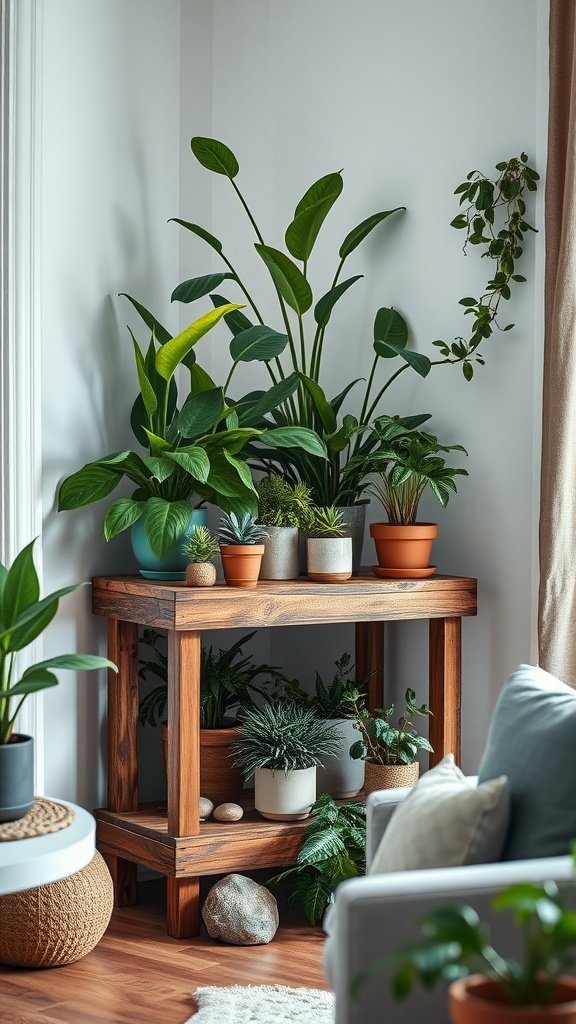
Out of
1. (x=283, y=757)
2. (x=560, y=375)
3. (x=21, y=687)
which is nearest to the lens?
(x=21, y=687)

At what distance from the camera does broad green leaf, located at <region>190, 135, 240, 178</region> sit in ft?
11.5

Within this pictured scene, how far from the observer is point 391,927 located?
161 centimetres

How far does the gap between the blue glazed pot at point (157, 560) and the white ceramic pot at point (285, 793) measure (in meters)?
0.56

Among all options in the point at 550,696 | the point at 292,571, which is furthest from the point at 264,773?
the point at 550,696

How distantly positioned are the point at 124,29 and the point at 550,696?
251 cm

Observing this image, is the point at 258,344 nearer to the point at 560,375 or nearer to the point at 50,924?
the point at 560,375

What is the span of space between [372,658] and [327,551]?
543 millimetres

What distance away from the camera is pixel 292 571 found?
10.9 feet

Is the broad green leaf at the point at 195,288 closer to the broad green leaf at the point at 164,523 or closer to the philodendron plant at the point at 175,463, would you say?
the philodendron plant at the point at 175,463

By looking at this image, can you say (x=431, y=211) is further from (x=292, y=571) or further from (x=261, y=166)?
(x=292, y=571)

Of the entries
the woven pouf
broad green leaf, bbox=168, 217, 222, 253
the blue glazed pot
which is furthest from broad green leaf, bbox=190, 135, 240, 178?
the woven pouf

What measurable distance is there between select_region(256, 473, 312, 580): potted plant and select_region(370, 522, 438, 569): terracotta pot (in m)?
0.22

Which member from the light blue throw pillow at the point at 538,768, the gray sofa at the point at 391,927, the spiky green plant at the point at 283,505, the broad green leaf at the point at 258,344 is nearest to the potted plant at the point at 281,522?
the spiky green plant at the point at 283,505

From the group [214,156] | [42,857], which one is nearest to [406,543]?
[214,156]
